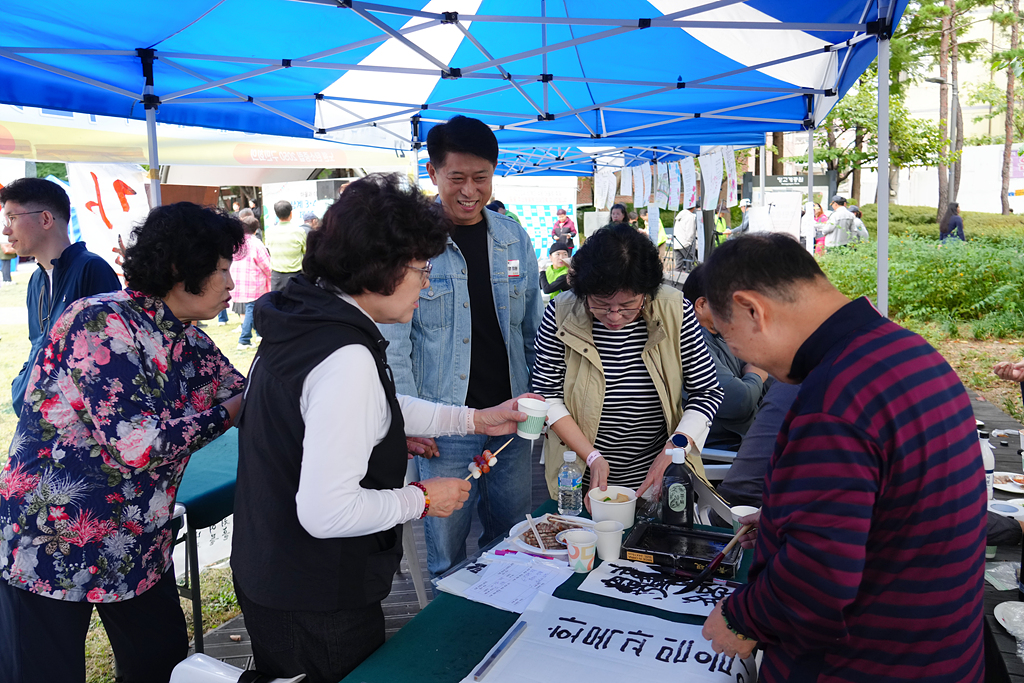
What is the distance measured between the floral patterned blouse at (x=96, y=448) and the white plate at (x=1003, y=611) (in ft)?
6.73

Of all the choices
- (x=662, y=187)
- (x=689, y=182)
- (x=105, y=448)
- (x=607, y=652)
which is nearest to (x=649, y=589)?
(x=607, y=652)

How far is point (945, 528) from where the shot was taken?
1050 millimetres

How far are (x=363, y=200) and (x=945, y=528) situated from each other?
45.5 inches

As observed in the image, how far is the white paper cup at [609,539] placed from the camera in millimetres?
1849

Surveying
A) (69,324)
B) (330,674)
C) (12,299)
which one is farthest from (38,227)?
(12,299)

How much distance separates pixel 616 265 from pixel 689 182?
9.03 m

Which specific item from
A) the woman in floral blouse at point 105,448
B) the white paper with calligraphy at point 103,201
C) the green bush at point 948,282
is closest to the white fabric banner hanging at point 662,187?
the green bush at point 948,282

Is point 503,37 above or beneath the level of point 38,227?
above

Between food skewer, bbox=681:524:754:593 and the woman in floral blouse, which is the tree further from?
the woman in floral blouse

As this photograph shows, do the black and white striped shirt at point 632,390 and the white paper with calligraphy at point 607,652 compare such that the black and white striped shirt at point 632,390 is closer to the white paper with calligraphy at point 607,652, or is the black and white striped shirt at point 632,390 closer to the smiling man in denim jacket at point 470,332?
the smiling man in denim jacket at point 470,332

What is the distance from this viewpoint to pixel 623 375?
2.31 meters

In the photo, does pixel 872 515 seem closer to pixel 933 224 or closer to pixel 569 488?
pixel 569 488

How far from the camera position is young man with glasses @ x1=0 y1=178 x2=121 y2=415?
3.03 metres

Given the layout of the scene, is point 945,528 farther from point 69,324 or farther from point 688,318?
point 69,324
